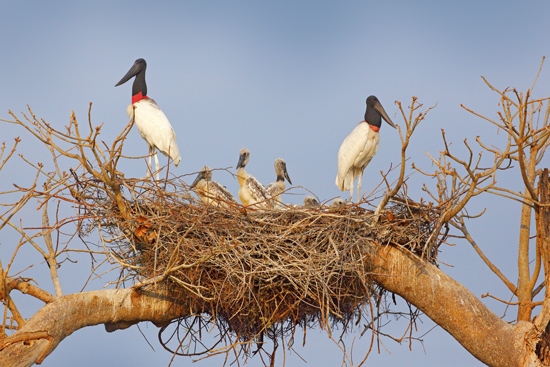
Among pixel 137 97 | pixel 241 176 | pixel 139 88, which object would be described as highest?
pixel 139 88

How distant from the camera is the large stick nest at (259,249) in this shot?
6789 mm

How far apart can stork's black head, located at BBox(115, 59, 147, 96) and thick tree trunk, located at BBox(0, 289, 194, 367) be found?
4.65 metres

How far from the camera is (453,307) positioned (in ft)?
22.7

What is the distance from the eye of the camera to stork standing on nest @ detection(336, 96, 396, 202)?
10.6 m

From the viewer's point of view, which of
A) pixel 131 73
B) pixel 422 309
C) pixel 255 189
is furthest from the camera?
pixel 131 73

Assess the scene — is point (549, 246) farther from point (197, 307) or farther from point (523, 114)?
point (197, 307)

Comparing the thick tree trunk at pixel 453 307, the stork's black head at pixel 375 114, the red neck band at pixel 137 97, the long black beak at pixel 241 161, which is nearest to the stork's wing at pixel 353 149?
the stork's black head at pixel 375 114

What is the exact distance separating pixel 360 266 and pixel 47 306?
297 centimetres

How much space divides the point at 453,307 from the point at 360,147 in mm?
4047

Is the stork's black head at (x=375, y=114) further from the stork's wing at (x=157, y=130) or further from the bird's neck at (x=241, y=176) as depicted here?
the stork's wing at (x=157, y=130)

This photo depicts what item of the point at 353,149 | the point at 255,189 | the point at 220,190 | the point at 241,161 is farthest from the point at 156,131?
the point at 353,149

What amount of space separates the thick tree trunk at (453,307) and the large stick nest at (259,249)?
157 mm

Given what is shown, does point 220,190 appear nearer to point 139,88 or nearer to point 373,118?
point 139,88

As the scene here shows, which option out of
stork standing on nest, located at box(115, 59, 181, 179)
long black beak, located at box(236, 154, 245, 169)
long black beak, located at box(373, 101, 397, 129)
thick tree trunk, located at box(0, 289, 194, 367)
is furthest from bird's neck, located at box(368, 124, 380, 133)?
thick tree trunk, located at box(0, 289, 194, 367)
